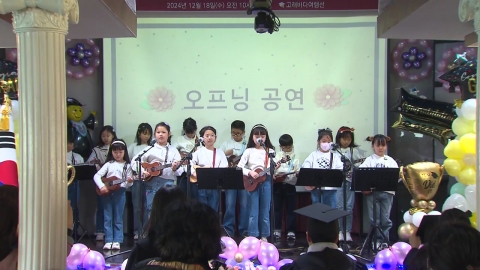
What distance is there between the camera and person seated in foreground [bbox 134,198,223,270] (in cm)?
259

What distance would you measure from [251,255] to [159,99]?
3747 mm

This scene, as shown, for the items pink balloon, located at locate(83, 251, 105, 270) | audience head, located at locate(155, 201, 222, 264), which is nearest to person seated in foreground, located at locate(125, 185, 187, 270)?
audience head, located at locate(155, 201, 222, 264)

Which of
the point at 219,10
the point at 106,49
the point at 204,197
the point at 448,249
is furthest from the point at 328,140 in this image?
the point at 448,249

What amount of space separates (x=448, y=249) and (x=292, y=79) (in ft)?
22.7

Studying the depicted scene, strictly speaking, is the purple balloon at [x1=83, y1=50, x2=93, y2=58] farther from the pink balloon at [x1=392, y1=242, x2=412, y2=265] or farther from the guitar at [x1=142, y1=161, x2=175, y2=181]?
the pink balloon at [x1=392, y1=242, x2=412, y2=265]

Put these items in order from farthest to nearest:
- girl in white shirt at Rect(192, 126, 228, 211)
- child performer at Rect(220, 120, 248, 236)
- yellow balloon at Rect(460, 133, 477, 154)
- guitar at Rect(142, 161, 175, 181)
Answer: child performer at Rect(220, 120, 248, 236), girl in white shirt at Rect(192, 126, 228, 211), guitar at Rect(142, 161, 175, 181), yellow balloon at Rect(460, 133, 477, 154)

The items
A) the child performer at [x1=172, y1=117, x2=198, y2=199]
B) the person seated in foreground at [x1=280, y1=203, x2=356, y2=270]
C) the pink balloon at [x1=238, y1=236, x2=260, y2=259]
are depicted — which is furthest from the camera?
the child performer at [x1=172, y1=117, x2=198, y2=199]

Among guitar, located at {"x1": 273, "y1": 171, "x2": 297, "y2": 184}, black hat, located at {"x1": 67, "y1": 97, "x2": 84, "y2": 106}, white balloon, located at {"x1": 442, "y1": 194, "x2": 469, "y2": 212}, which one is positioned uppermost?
black hat, located at {"x1": 67, "y1": 97, "x2": 84, "y2": 106}

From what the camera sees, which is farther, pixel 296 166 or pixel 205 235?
pixel 296 166

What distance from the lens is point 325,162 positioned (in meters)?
8.31

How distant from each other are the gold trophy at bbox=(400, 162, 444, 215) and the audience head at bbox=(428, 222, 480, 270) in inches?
183

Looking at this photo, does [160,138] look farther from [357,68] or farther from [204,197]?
[357,68]

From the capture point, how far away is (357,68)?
923 centimetres

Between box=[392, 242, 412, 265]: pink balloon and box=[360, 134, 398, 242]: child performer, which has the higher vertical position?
box=[360, 134, 398, 242]: child performer
